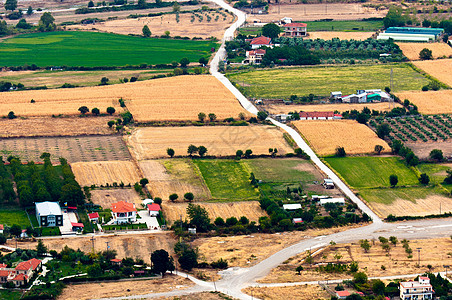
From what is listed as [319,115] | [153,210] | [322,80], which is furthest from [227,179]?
[322,80]

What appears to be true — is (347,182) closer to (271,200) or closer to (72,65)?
(271,200)

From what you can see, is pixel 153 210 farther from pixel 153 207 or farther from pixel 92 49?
pixel 92 49

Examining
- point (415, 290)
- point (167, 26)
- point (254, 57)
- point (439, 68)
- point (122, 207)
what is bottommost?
point (439, 68)

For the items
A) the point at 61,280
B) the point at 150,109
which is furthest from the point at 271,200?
the point at 150,109

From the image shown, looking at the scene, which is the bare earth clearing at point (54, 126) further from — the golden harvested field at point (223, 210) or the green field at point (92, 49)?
the green field at point (92, 49)

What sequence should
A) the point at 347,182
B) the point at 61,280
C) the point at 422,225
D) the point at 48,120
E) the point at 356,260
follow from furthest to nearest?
the point at 48,120, the point at 347,182, the point at 422,225, the point at 356,260, the point at 61,280
